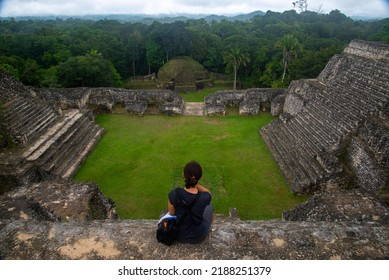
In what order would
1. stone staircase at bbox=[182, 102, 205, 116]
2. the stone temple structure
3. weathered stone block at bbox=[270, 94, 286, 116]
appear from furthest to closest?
stone staircase at bbox=[182, 102, 205, 116] → weathered stone block at bbox=[270, 94, 286, 116] → the stone temple structure

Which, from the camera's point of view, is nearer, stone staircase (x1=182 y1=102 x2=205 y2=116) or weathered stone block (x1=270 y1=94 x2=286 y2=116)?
weathered stone block (x1=270 y1=94 x2=286 y2=116)

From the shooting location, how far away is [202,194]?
11.0 ft

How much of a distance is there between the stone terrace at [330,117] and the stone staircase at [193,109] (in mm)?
4411

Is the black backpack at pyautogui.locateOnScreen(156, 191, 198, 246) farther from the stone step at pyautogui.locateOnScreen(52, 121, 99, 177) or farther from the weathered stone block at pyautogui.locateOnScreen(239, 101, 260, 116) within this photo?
the weathered stone block at pyautogui.locateOnScreen(239, 101, 260, 116)

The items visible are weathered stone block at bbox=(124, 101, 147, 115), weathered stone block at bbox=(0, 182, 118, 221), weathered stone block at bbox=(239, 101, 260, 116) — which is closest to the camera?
weathered stone block at bbox=(0, 182, 118, 221)

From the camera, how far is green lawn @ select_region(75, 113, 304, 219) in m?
8.35

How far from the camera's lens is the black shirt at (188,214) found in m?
3.34

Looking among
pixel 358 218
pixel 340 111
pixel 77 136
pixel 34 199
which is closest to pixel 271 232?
pixel 358 218

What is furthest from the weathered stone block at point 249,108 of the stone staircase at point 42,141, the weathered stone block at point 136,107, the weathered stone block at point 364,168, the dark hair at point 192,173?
the dark hair at point 192,173

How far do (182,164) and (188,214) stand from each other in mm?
→ 6996

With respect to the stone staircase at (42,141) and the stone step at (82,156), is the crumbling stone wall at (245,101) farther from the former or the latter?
the stone staircase at (42,141)

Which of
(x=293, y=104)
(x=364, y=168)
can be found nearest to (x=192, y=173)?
(x=364, y=168)

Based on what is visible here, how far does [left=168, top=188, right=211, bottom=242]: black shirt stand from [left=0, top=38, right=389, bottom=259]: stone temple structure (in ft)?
0.65

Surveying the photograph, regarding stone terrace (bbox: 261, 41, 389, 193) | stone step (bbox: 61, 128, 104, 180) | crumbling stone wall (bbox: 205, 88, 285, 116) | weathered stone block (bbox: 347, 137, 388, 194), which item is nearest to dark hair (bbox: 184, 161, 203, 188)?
stone terrace (bbox: 261, 41, 389, 193)
